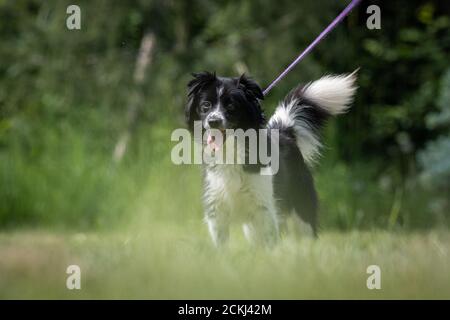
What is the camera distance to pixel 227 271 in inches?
132

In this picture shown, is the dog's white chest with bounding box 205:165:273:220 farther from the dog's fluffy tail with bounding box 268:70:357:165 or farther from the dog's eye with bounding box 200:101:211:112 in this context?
the dog's fluffy tail with bounding box 268:70:357:165

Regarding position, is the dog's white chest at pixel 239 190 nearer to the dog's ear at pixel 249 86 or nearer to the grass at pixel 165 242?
the grass at pixel 165 242

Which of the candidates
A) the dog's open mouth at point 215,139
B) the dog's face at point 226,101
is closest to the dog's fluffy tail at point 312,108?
the dog's face at point 226,101

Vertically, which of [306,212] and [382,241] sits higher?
[306,212]

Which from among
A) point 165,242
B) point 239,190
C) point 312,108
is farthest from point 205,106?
point 312,108

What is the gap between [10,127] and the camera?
9.26 m

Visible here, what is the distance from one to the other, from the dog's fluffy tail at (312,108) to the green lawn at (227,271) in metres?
1.38

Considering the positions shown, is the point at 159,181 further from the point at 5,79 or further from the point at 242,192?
the point at 5,79

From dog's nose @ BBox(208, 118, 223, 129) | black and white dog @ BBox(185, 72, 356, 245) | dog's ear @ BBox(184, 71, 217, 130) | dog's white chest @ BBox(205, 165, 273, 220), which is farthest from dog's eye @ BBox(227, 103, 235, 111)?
dog's white chest @ BBox(205, 165, 273, 220)

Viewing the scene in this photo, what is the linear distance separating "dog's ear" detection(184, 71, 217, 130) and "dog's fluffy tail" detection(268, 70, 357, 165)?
929 millimetres

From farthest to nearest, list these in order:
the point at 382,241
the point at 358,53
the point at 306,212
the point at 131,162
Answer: the point at 358,53, the point at 131,162, the point at 306,212, the point at 382,241

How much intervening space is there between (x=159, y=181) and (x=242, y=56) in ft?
9.30

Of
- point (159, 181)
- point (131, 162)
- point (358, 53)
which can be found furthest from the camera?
point (358, 53)

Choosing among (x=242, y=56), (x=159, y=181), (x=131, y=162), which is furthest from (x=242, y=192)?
(x=242, y=56)
